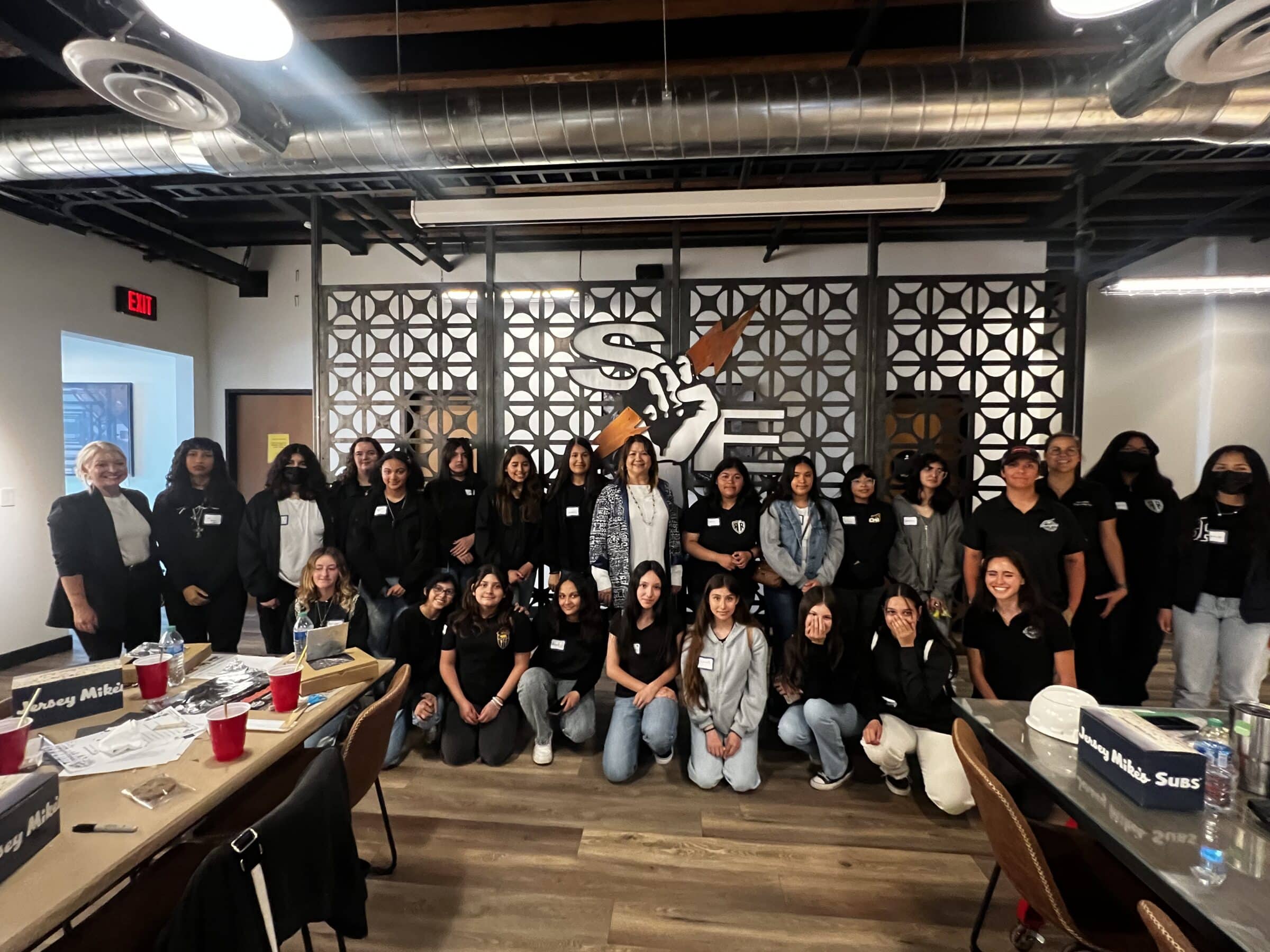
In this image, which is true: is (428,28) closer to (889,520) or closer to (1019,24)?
(1019,24)

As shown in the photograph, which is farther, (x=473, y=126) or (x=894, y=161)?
(x=894, y=161)

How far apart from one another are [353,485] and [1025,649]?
3.70 meters

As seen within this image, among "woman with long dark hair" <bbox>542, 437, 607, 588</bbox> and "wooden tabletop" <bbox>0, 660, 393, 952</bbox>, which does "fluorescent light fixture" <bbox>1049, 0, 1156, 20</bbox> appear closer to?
"woman with long dark hair" <bbox>542, 437, 607, 588</bbox>

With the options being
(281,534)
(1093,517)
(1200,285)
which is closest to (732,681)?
(1093,517)

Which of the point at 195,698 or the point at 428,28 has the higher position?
the point at 428,28

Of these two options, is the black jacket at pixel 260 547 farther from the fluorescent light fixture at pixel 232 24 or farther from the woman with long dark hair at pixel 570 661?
the fluorescent light fixture at pixel 232 24

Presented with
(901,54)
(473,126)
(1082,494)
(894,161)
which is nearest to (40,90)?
(473,126)

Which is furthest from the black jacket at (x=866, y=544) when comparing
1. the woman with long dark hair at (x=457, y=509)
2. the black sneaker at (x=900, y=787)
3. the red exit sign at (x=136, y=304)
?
the red exit sign at (x=136, y=304)

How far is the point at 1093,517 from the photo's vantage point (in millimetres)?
3205

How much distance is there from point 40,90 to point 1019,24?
5034 millimetres

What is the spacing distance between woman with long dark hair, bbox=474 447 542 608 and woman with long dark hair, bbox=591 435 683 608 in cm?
46

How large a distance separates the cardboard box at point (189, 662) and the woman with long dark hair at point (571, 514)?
1.78 metres

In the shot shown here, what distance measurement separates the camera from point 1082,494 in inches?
127

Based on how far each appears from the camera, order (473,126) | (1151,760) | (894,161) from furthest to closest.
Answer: (894,161) < (473,126) < (1151,760)
